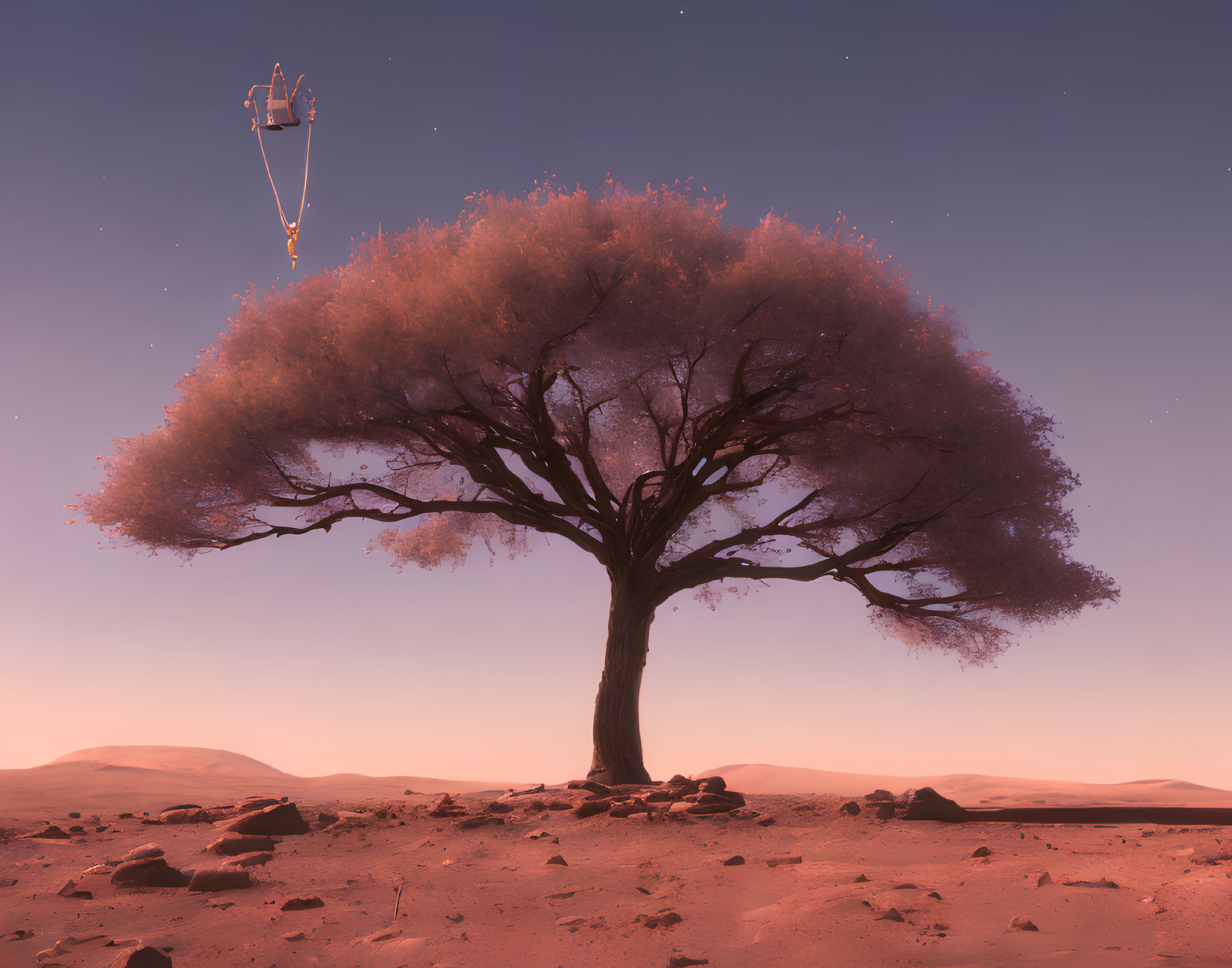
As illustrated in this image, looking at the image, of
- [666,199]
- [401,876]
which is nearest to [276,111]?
[666,199]

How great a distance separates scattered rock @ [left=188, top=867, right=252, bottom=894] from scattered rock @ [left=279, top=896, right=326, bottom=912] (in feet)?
3.17

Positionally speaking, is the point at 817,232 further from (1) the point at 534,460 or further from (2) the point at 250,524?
(2) the point at 250,524

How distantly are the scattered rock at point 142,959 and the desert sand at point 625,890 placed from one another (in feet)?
0.69

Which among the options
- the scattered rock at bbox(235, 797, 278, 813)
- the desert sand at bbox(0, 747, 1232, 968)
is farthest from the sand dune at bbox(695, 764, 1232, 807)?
the scattered rock at bbox(235, 797, 278, 813)

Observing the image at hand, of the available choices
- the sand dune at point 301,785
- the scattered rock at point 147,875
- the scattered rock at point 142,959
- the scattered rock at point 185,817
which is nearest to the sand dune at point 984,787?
the sand dune at point 301,785

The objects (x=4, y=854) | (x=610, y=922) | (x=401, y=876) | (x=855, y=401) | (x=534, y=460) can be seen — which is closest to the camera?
(x=610, y=922)

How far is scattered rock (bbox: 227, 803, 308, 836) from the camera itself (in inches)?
440

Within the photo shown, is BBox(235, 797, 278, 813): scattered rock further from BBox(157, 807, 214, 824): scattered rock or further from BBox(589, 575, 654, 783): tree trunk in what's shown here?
BBox(589, 575, 654, 783): tree trunk

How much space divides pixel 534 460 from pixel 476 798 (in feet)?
20.5

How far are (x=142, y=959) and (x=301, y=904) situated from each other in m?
1.61

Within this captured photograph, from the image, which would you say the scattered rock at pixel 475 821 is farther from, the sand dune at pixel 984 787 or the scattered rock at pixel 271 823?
the sand dune at pixel 984 787

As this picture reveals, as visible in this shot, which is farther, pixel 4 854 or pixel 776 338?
pixel 776 338

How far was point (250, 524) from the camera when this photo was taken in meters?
17.0

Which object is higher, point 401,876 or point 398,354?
point 398,354
